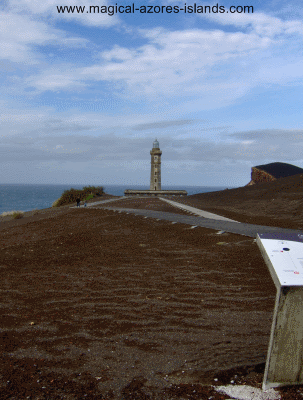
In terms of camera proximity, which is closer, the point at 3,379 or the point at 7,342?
the point at 3,379

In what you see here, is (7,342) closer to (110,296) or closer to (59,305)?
(59,305)

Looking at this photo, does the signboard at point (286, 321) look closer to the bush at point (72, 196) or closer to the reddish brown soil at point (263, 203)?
the reddish brown soil at point (263, 203)

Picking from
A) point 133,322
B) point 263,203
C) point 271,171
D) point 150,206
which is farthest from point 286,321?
point 271,171

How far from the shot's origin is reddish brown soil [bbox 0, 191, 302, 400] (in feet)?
12.4

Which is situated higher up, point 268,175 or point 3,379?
point 268,175

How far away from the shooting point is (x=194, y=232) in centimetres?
1341

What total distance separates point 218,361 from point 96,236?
974 cm

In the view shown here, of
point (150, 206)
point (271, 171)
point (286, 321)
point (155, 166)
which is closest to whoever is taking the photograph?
point (286, 321)

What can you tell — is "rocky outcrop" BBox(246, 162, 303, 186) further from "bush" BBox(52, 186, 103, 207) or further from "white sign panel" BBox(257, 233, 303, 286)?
"white sign panel" BBox(257, 233, 303, 286)

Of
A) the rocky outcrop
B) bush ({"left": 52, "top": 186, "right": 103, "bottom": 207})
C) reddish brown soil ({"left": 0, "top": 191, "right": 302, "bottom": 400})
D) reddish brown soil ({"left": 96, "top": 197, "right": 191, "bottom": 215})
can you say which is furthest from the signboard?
the rocky outcrop

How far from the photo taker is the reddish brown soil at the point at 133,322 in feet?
12.4

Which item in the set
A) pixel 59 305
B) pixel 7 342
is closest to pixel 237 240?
pixel 59 305

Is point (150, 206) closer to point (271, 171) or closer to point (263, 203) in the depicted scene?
point (263, 203)

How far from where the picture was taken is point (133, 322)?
5320mm
